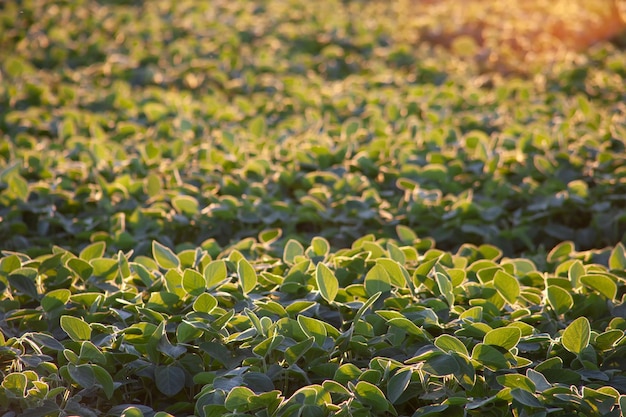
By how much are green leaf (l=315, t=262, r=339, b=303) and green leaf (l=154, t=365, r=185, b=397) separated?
0.39m

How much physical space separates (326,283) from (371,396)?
0.39m

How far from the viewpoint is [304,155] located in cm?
306

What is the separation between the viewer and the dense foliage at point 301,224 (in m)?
1.57

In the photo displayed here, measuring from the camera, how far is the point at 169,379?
1.64 metres

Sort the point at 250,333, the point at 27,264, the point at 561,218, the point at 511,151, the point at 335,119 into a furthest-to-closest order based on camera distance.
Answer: the point at 335,119
the point at 511,151
the point at 561,218
the point at 27,264
the point at 250,333

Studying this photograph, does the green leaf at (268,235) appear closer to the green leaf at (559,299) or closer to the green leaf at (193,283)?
the green leaf at (193,283)

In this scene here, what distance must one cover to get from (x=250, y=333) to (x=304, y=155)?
1521mm

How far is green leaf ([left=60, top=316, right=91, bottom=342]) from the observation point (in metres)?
1.65

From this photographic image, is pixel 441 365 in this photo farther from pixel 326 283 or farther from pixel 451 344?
pixel 326 283

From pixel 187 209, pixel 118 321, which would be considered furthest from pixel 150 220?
pixel 118 321

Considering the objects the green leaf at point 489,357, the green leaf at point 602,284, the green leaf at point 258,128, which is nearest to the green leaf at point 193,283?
the green leaf at point 489,357

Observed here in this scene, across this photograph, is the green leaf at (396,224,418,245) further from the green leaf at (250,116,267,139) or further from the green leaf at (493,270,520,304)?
the green leaf at (250,116,267,139)

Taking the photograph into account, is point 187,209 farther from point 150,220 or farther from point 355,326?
point 355,326

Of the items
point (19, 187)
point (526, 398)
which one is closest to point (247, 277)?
point (526, 398)
